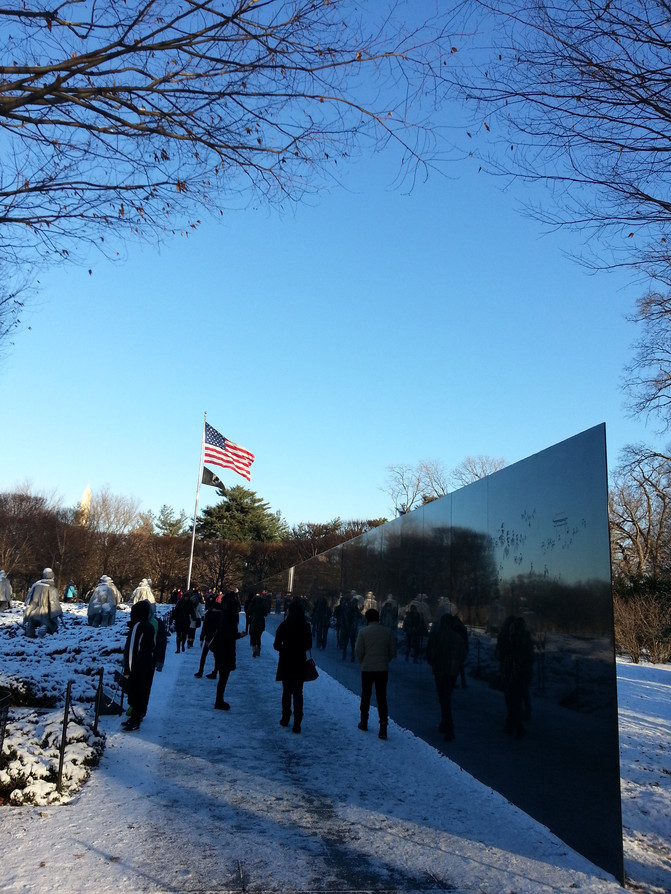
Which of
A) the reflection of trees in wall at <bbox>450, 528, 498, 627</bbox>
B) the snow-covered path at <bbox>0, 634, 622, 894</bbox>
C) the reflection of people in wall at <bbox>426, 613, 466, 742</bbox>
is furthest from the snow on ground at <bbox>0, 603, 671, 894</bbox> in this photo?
the reflection of trees in wall at <bbox>450, 528, 498, 627</bbox>

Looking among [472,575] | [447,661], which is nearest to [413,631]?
[447,661]

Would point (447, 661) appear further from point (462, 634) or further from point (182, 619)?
point (182, 619)

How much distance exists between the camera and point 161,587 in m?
56.9

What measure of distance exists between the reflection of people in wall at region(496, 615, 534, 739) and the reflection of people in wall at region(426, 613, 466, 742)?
3.73 feet

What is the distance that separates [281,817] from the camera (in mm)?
5438

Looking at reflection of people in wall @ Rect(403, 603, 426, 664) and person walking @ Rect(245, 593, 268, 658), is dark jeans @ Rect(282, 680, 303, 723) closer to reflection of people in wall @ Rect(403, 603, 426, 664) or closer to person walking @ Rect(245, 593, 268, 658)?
reflection of people in wall @ Rect(403, 603, 426, 664)

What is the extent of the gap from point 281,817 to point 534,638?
2.45 m

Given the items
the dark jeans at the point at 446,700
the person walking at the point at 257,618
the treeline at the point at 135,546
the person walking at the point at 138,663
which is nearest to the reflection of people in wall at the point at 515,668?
the dark jeans at the point at 446,700

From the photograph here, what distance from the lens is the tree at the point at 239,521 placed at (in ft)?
235

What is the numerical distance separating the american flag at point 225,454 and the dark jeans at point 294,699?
22.4m

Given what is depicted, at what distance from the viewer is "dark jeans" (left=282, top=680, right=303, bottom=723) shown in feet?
29.4

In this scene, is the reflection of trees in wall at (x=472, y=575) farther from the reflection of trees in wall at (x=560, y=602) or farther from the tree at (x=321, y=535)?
the tree at (x=321, y=535)

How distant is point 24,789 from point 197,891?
7.88ft

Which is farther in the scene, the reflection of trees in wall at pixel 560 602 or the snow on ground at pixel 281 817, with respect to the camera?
the reflection of trees in wall at pixel 560 602
